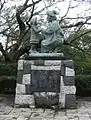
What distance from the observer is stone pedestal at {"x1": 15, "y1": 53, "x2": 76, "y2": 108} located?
6.65 m

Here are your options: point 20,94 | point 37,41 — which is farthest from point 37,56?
point 20,94

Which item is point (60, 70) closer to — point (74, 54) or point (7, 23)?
point (74, 54)

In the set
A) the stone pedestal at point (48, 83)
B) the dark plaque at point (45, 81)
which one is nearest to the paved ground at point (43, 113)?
the stone pedestal at point (48, 83)

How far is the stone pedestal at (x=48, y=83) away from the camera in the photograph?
262 inches

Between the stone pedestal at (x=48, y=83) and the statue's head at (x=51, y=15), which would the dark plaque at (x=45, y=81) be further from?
the statue's head at (x=51, y=15)

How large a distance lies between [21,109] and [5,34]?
4341 millimetres

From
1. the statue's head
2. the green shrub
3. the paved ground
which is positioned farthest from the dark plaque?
the green shrub

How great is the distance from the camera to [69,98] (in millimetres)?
6664

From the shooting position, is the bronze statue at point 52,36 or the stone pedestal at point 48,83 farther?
the bronze statue at point 52,36

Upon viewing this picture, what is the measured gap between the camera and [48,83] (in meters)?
6.70

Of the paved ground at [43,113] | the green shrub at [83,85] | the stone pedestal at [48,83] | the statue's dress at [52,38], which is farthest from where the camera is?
the green shrub at [83,85]

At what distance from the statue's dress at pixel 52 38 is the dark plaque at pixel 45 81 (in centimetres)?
62

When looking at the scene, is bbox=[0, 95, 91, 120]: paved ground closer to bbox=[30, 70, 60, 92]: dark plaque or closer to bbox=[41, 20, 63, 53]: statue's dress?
bbox=[30, 70, 60, 92]: dark plaque

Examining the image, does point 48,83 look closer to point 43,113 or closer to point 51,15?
point 43,113
